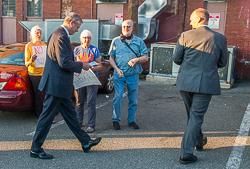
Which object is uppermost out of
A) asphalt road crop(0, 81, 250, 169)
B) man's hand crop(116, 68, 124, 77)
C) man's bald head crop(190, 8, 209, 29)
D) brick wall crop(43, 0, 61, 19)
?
brick wall crop(43, 0, 61, 19)

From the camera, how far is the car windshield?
→ 7008 mm

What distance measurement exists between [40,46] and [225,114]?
369cm

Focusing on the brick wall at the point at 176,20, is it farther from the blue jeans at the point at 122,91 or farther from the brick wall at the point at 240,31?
the blue jeans at the point at 122,91

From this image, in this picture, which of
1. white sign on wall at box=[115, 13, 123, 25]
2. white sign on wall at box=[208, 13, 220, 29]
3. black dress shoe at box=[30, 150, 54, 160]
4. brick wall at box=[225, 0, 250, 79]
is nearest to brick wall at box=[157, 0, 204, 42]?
white sign on wall at box=[208, 13, 220, 29]

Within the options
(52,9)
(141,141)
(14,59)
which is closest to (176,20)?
(52,9)

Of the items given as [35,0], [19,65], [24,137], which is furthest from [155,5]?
[24,137]

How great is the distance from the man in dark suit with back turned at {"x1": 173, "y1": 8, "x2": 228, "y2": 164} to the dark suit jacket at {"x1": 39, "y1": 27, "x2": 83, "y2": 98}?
1308 millimetres

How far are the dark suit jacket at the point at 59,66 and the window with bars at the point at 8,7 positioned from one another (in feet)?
37.4

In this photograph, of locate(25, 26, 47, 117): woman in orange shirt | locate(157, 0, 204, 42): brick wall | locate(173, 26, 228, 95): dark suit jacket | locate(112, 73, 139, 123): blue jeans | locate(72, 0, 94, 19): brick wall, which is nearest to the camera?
locate(173, 26, 228, 95): dark suit jacket

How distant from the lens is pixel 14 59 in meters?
7.14

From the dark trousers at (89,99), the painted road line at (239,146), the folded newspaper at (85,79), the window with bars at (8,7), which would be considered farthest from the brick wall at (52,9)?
the painted road line at (239,146)

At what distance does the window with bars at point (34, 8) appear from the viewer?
14.9 meters

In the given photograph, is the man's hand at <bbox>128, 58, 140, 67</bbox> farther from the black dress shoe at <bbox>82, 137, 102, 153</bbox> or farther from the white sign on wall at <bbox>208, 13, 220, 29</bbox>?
the white sign on wall at <bbox>208, 13, 220, 29</bbox>

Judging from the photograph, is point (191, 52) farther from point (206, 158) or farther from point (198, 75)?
point (206, 158)
